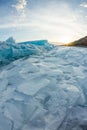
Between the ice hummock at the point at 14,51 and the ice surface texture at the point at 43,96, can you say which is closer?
the ice surface texture at the point at 43,96

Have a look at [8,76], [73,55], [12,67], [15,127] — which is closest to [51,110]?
[15,127]

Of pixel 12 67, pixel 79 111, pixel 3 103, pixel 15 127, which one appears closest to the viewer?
pixel 15 127

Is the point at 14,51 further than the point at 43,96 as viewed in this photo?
Yes

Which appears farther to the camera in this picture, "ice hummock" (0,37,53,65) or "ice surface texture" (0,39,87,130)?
"ice hummock" (0,37,53,65)

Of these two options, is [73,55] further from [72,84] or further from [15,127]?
[15,127]

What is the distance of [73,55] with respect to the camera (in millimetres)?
4250

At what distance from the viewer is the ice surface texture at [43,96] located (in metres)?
2.04

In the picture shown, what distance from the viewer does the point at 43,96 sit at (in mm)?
2424

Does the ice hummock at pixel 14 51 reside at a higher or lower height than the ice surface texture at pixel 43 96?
higher

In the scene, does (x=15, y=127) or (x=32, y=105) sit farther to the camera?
(x=32, y=105)

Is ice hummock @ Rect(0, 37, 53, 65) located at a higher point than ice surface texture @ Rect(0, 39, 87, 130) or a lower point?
higher

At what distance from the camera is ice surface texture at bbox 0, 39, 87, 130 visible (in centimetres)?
204

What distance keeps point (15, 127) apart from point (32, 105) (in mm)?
353

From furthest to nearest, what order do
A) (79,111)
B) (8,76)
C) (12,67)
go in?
(12,67)
(8,76)
(79,111)
